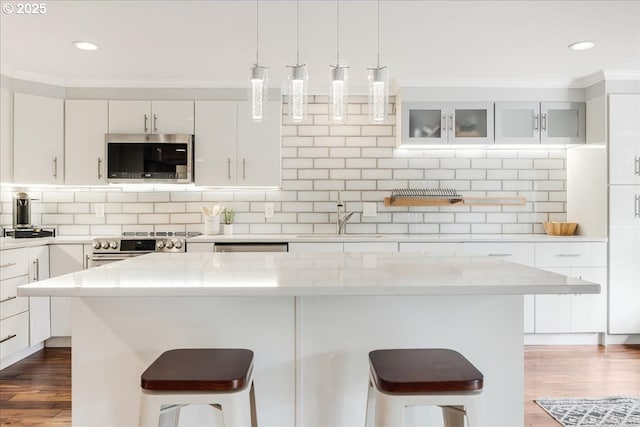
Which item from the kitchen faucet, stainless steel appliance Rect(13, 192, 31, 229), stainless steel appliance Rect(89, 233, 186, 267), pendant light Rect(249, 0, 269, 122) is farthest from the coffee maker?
pendant light Rect(249, 0, 269, 122)

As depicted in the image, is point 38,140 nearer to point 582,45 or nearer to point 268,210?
point 268,210

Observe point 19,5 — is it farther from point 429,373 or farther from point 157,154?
point 429,373

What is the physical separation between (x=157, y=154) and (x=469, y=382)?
331 centimetres

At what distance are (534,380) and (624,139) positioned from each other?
218 centimetres

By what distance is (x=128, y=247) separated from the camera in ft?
11.8

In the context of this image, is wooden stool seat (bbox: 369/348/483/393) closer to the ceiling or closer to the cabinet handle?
the ceiling

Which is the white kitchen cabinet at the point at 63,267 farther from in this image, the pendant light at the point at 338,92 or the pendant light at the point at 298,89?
the pendant light at the point at 338,92

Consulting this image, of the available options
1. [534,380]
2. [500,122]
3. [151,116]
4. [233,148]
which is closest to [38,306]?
[151,116]

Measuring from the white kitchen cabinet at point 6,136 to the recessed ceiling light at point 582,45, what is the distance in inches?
173

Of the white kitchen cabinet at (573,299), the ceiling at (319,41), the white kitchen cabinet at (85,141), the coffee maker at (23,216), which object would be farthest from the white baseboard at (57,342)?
the white kitchen cabinet at (573,299)

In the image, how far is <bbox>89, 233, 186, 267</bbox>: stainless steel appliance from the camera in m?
3.55

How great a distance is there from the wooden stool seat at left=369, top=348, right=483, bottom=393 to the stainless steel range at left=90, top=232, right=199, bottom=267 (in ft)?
8.41

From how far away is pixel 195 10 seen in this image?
257 centimetres

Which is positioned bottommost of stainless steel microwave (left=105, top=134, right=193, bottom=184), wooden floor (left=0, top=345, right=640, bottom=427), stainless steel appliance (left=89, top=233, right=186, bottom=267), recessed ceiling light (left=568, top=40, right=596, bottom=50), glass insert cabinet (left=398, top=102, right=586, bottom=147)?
wooden floor (left=0, top=345, right=640, bottom=427)
